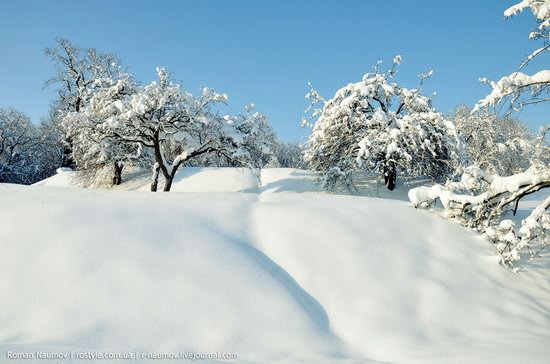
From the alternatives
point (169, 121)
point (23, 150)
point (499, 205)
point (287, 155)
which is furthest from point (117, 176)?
point (287, 155)

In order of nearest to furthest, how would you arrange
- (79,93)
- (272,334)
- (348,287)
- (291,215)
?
1. (272,334)
2. (348,287)
3. (291,215)
4. (79,93)

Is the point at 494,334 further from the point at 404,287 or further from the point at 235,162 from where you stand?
the point at 235,162

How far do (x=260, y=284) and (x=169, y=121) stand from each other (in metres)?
13.3

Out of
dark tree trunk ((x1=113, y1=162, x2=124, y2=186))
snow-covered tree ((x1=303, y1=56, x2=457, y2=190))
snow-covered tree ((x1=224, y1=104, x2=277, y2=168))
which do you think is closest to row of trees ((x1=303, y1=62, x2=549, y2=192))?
snow-covered tree ((x1=303, y1=56, x2=457, y2=190))

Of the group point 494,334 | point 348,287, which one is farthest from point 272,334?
point 494,334

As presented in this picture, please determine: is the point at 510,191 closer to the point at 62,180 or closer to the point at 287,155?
the point at 62,180

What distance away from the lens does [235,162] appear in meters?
18.6

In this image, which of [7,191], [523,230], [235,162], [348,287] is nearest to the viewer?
[348,287]

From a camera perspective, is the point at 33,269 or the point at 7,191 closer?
the point at 33,269

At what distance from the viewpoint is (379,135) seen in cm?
1752

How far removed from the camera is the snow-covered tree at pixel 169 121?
16125mm

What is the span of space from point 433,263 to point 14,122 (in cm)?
4312

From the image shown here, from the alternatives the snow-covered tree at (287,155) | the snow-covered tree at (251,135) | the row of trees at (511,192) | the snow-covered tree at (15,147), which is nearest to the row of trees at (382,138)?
the snow-covered tree at (251,135)

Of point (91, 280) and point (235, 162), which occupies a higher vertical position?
point (235, 162)
